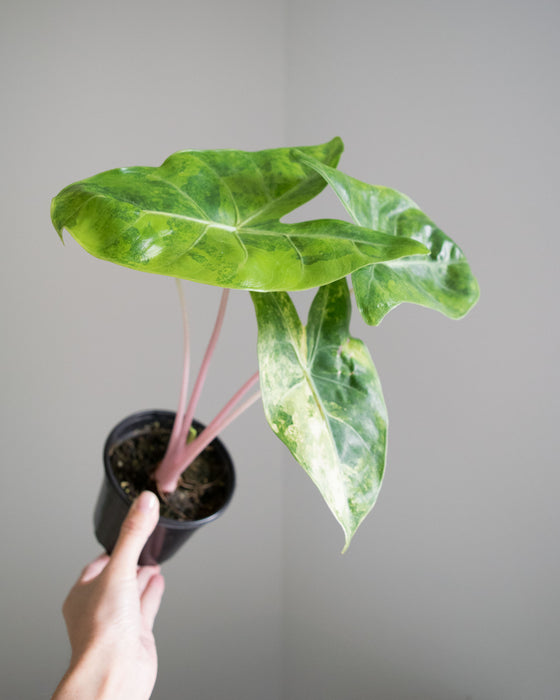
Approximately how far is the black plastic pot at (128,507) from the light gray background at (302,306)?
486 millimetres

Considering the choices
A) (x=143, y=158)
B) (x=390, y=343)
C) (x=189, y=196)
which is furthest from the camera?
(x=143, y=158)

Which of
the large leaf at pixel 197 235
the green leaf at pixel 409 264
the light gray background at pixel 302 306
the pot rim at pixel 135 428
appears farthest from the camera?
the light gray background at pixel 302 306

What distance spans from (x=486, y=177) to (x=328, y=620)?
1148 millimetres

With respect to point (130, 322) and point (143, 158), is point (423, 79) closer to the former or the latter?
point (143, 158)

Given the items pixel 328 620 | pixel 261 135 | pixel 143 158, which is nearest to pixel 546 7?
pixel 261 135

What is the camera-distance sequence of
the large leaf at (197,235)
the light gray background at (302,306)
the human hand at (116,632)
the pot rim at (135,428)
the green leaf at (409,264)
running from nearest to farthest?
the large leaf at (197,235) < the green leaf at (409,264) < the human hand at (116,632) < the pot rim at (135,428) < the light gray background at (302,306)

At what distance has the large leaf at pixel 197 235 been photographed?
1.82 feet

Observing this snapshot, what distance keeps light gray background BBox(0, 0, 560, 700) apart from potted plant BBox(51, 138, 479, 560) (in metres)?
0.33

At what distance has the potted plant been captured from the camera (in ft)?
1.86

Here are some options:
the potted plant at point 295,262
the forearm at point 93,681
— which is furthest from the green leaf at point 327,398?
the forearm at point 93,681

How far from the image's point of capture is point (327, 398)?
730 mm

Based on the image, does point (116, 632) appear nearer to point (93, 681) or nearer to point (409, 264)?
point (93, 681)

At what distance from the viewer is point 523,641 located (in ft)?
3.67

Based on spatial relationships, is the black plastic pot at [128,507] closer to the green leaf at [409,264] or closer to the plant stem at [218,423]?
the plant stem at [218,423]
